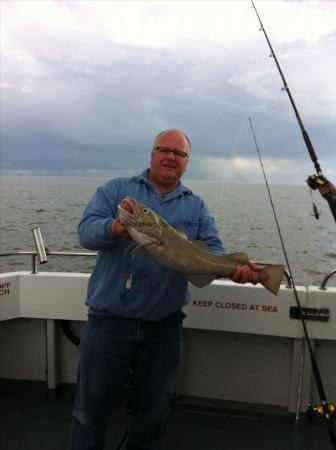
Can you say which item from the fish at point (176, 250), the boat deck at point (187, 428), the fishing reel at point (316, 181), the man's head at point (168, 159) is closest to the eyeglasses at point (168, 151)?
the man's head at point (168, 159)

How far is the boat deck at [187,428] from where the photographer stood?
3.77 meters

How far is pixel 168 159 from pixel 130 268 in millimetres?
830

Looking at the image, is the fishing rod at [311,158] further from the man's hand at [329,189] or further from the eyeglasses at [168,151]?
the eyeglasses at [168,151]

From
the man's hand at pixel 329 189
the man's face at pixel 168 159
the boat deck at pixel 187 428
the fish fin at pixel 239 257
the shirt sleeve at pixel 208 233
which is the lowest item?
the boat deck at pixel 187 428

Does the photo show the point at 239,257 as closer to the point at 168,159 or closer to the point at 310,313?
the point at 168,159

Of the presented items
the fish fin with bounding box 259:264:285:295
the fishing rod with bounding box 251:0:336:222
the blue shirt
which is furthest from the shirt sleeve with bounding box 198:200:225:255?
the fishing rod with bounding box 251:0:336:222

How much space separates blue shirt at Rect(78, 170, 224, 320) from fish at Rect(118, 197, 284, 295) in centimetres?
23

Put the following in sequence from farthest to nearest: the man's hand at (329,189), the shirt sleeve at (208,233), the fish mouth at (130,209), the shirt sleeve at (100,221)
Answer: the man's hand at (329,189) → the shirt sleeve at (208,233) → the shirt sleeve at (100,221) → the fish mouth at (130,209)

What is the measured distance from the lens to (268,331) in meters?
4.16

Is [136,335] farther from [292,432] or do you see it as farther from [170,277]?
[292,432]

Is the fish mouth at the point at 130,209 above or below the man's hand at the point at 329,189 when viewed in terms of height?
below

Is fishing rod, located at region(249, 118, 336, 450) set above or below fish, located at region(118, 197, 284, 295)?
below

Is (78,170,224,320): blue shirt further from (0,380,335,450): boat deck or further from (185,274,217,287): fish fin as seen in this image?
(0,380,335,450): boat deck

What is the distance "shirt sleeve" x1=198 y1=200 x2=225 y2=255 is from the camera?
3186 mm
